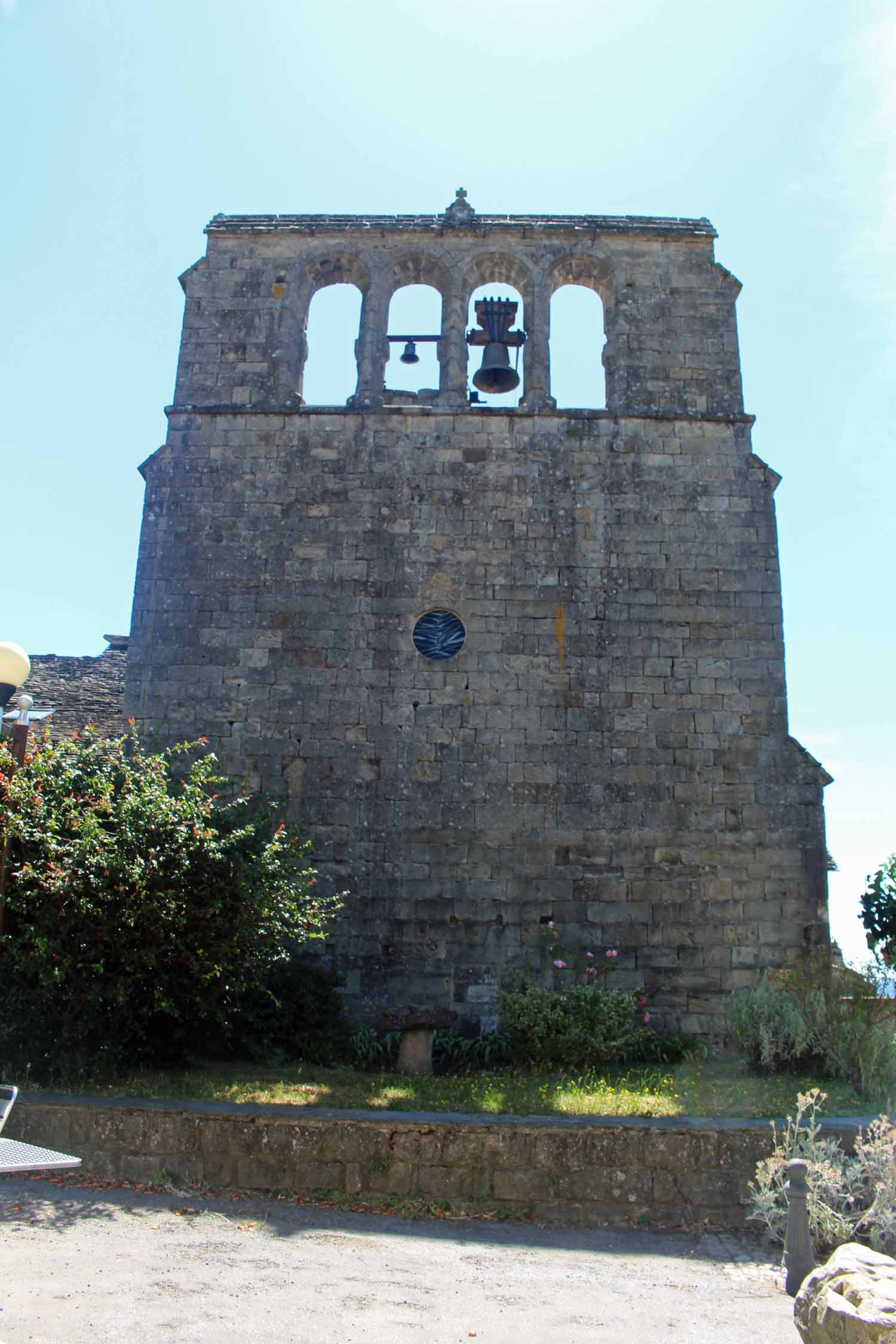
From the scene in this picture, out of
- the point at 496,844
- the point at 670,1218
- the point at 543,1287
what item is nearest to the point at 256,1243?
the point at 543,1287

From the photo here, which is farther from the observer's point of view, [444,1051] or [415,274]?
[415,274]

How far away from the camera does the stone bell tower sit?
10.7 metres

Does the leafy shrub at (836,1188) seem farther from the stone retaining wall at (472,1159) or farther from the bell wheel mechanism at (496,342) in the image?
the bell wheel mechanism at (496,342)

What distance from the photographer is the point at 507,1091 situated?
7996mm

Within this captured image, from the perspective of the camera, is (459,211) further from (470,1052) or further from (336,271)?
(470,1052)

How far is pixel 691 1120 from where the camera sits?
682cm

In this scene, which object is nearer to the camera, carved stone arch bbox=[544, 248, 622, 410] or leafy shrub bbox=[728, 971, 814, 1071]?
leafy shrub bbox=[728, 971, 814, 1071]

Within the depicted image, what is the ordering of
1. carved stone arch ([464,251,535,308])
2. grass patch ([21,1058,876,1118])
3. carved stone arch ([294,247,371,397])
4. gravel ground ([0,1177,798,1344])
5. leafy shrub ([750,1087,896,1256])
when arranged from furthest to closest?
carved stone arch ([464,251,535,308]), carved stone arch ([294,247,371,397]), grass patch ([21,1058,876,1118]), leafy shrub ([750,1087,896,1256]), gravel ground ([0,1177,798,1344])

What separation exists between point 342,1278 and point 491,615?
7.45 m

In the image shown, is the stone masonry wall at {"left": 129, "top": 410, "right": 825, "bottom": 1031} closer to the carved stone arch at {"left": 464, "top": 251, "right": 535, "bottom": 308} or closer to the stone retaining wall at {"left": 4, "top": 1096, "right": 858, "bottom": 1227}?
the carved stone arch at {"left": 464, "top": 251, "right": 535, "bottom": 308}

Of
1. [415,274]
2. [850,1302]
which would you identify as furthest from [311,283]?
[850,1302]

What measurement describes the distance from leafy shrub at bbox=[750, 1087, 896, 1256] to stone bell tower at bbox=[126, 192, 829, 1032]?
418cm

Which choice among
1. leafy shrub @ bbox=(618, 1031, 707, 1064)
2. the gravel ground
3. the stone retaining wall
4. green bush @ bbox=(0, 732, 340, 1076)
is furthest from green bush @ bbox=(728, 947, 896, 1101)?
green bush @ bbox=(0, 732, 340, 1076)

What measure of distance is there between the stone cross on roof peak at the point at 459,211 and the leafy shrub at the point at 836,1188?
10737mm
